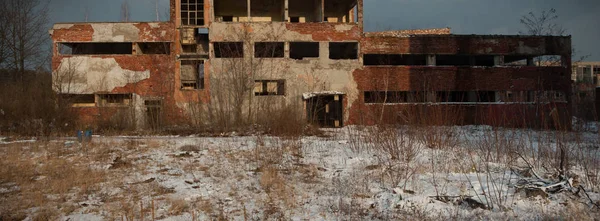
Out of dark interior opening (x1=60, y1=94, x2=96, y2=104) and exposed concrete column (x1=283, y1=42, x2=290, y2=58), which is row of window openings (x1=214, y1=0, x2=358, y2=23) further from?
dark interior opening (x1=60, y1=94, x2=96, y2=104)

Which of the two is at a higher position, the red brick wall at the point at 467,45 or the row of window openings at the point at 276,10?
the row of window openings at the point at 276,10

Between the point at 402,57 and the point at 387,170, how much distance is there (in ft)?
56.6

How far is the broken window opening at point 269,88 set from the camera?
21.6 m

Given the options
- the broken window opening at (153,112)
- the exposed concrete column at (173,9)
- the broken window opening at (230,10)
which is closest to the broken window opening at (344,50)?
the broken window opening at (230,10)

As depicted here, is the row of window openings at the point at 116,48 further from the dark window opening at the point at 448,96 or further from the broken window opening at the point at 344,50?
the dark window opening at the point at 448,96

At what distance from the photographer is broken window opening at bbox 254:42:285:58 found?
2112cm

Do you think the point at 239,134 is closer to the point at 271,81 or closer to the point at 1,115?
the point at 271,81

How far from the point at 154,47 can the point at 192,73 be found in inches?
116

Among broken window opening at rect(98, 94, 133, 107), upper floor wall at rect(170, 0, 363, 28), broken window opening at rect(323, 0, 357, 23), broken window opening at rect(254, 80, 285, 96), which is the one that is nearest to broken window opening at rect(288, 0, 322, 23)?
upper floor wall at rect(170, 0, 363, 28)

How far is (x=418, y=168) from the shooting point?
7844 millimetres

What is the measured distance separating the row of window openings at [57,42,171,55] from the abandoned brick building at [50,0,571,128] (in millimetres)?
88

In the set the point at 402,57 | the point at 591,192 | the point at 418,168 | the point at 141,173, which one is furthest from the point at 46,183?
the point at 402,57

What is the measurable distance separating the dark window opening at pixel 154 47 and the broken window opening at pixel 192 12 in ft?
5.56

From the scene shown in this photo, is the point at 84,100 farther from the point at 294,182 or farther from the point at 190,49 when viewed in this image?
the point at 294,182
